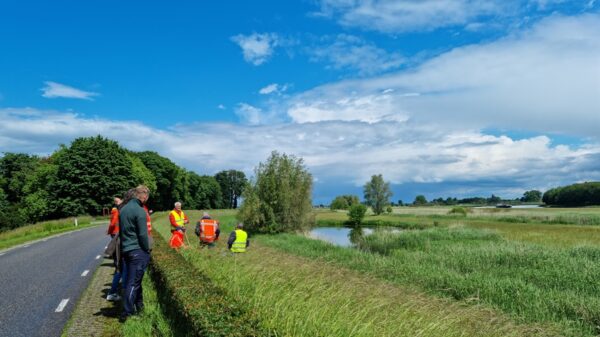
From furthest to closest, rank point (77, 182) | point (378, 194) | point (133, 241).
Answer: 1. point (378, 194)
2. point (77, 182)
3. point (133, 241)

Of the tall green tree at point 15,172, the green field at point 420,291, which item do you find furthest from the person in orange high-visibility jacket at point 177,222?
the tall green tree at point 15,172

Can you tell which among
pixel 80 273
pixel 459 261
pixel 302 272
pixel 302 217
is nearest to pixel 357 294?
pixel 302 272

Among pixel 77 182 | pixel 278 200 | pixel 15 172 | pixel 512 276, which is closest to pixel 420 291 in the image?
pixel 512 276

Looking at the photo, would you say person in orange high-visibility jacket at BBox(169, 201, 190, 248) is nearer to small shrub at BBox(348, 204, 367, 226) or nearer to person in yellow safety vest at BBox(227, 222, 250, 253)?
person in yellow safety vest at BBox(227, 222, 250, 253)

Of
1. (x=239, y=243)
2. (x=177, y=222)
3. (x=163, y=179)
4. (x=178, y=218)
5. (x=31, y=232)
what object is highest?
(x=163, y=179)

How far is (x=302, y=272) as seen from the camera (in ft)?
37.6

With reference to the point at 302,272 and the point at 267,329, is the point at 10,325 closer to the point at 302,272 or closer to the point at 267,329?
the point at 267,329

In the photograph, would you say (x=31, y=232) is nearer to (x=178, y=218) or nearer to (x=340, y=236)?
(x=178, y=218)

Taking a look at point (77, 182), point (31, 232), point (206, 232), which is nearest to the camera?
point (206, 232)

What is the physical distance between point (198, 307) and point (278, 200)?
104 feet

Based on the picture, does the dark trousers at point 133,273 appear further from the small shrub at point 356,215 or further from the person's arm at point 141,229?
the small shrub at point 356,215

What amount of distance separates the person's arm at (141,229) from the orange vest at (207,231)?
7240 millimetres

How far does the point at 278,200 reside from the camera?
3744 centimetres

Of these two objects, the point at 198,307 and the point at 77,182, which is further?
the point at 77,182
